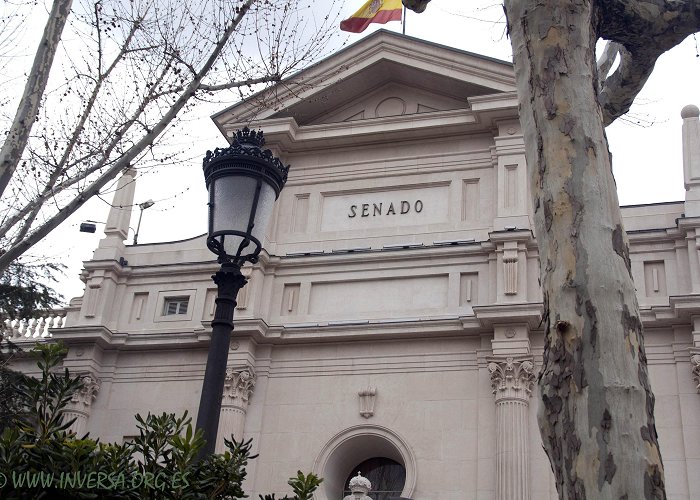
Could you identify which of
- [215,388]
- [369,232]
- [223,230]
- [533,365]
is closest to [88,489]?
[215,388]

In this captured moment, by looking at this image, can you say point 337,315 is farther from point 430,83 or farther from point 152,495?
point 152,495

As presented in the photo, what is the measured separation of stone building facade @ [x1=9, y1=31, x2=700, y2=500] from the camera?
1734 centimetres

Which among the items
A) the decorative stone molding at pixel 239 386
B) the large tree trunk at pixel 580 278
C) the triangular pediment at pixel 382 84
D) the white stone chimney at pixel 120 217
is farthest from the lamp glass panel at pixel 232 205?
the white stone chimney at pixel 120 217

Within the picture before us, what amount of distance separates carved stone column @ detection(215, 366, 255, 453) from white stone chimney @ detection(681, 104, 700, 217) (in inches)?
381

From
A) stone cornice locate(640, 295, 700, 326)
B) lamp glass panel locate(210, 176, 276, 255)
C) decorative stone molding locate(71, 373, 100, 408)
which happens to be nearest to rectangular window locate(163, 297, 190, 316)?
decorative stone molding locate(71, 373, 100, 408)

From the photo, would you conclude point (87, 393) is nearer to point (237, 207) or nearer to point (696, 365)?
point (696, 365)

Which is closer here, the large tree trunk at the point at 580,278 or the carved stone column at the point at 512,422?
the large tree trunk at the point at 580,278

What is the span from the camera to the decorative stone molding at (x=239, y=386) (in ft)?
61.9

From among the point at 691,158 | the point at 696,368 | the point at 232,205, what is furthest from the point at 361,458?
the point at 232,205

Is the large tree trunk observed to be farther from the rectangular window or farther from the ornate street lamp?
the rectangular window

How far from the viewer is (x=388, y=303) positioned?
19469 millimetres

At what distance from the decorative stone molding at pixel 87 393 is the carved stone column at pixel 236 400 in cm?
321

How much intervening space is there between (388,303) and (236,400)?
12.6 feet

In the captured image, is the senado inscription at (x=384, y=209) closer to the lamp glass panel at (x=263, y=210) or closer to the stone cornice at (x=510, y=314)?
the stone cornice at (x=510, y=314)
